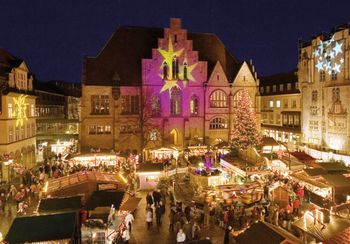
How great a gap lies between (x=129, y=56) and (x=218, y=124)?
15.1 m

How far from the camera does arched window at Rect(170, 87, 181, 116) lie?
4512 cm

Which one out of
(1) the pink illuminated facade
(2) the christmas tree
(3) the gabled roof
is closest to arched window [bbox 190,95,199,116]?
(1) the pink illuminated facade

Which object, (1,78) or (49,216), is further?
(1,78)

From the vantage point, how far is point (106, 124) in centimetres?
4284

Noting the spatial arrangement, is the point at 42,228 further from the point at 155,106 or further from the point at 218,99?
the point at 218,99

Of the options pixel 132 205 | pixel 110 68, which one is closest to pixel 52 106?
pixel 110 68

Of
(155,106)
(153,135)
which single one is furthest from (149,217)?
(155,106)

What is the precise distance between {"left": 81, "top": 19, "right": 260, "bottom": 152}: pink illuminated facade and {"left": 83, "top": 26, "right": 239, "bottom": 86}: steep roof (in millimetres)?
125

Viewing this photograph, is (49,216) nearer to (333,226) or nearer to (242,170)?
(333,226)

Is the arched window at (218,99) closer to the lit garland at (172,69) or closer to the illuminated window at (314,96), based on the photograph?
the lit garland at (172,69)

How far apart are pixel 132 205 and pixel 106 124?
2561 centimetres

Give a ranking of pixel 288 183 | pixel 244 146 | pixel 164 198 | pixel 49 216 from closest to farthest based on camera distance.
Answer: pixel 49 216, pixel 164 198, pixel 288 183, pixel 244 146

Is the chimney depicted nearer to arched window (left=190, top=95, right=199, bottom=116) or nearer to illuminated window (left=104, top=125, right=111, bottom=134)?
arched window (left=190, top=95, right=199, bottom=116)

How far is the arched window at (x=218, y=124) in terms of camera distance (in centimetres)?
4644
